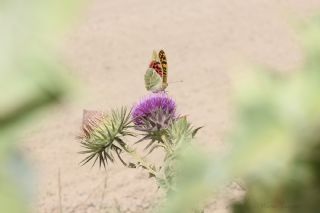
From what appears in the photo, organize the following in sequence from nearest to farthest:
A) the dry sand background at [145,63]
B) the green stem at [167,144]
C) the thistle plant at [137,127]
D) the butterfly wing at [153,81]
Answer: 1. the green stem at [167,144]
2. the thistle plant at [137,127]
3. the butterfly wing at [153,81]
4. the dry sand background at [145,63]

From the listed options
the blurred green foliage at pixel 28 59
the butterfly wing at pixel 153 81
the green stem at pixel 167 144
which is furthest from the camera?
the butterfly wing at pixel 153 81

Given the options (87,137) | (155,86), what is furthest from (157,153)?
(87,137)

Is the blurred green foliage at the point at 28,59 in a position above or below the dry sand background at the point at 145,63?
below

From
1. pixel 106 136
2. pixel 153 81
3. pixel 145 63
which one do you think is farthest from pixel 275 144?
pixel 145 63

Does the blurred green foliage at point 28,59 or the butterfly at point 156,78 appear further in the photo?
the butterfly at point 156,78

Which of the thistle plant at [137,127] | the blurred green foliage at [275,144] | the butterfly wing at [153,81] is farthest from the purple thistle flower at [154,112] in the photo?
the blurred green foliage at [275,144]

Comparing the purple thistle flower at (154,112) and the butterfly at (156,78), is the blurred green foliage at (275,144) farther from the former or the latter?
the butterfly at (156,78)

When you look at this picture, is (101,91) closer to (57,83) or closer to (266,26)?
(266,26)
